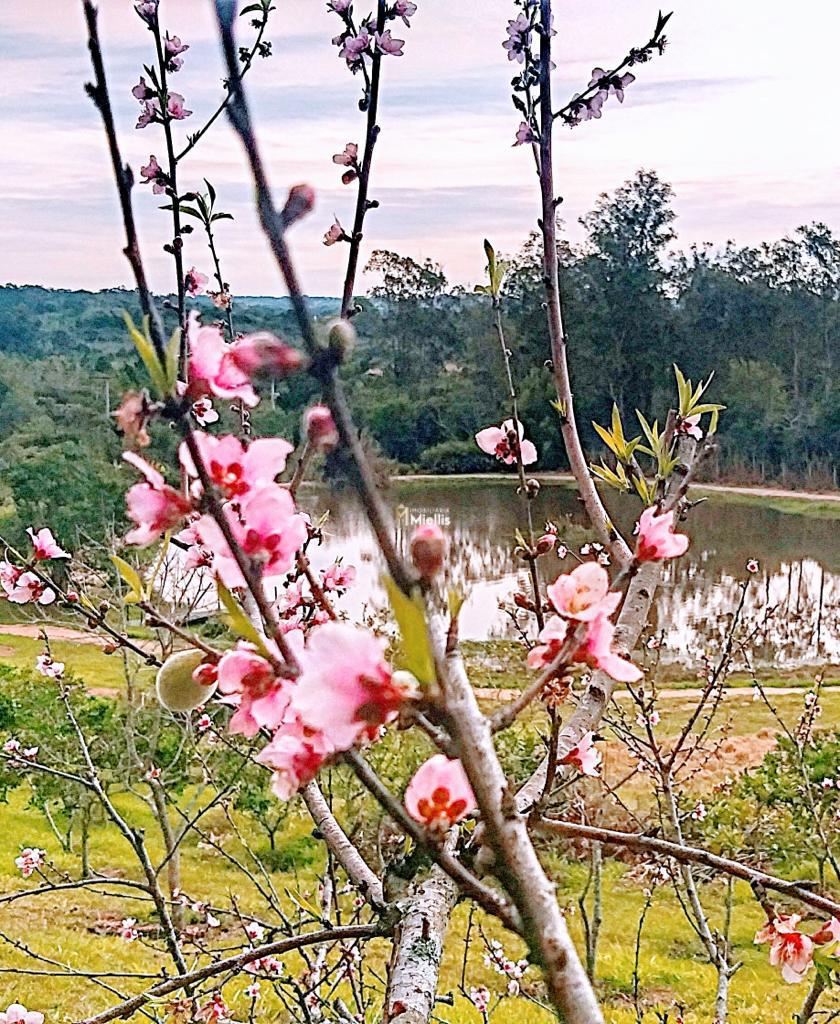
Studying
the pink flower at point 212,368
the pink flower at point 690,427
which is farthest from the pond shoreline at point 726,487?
the pink flower at point 212,368

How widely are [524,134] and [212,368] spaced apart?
1033 millimetres

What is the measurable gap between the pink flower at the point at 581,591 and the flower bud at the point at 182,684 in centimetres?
28

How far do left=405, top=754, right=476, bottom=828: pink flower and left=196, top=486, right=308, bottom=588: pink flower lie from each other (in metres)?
0.12

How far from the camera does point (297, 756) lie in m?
0.48

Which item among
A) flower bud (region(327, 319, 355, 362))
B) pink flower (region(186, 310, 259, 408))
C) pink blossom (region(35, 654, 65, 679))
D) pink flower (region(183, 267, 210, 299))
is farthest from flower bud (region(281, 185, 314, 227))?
pink blossom (region(35, 654, 65, 679))

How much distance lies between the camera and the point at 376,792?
420mm

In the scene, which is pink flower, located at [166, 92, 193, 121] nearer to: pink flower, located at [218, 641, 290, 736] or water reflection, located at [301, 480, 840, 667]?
pink flower, located at [218, 641, 290, 736]

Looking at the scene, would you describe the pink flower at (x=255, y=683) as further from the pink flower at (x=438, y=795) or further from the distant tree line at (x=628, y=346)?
the distant tree line at (x=628, y=346)

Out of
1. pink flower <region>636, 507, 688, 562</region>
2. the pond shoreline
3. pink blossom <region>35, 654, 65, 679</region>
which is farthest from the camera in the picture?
the pond shoreline

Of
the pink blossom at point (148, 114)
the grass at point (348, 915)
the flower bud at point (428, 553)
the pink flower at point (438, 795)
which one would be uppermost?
the pink blossom at point (148, 114)

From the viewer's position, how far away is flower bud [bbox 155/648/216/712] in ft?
2.27

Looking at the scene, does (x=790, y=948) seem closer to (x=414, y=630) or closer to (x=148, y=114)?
(x=414, y=630)

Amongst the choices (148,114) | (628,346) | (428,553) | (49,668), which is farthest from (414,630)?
(628,346)

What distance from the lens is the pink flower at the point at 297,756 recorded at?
1.54 ft
